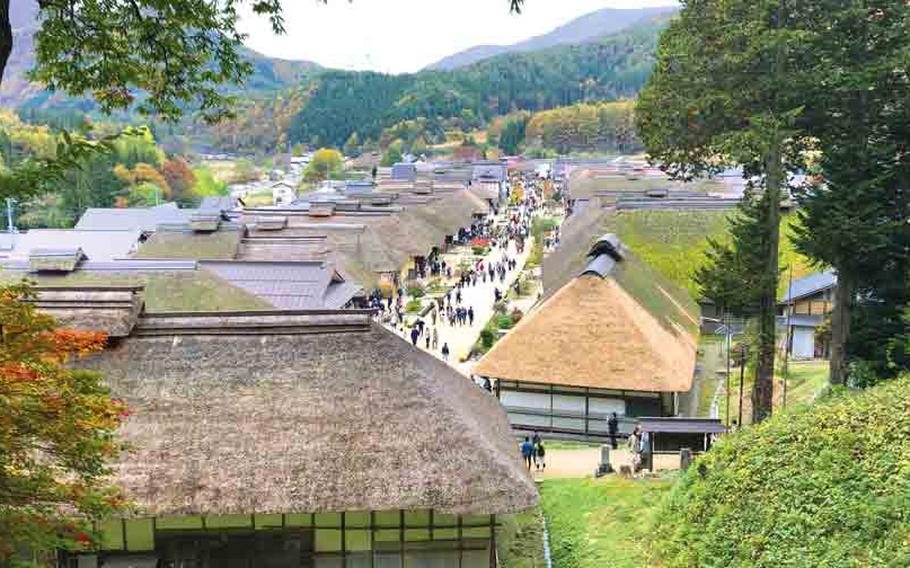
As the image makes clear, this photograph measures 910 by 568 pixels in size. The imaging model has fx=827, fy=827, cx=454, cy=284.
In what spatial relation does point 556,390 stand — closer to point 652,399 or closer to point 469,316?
point 652,399

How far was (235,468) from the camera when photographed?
545 inches

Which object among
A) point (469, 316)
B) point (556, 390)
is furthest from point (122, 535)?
point (469, 316)

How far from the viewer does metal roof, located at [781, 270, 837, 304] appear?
115 ft

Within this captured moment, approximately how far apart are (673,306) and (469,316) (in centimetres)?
1403

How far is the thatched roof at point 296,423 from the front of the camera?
44.8ft

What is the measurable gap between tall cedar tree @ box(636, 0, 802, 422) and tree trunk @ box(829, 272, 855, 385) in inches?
82.5

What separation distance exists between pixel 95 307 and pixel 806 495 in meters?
12.9

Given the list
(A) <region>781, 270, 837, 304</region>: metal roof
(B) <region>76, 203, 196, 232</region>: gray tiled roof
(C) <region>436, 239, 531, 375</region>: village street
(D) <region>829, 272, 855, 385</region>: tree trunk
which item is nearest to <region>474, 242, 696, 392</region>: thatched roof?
(D) <region>829, 272, 855, 385</region>: tree trunk

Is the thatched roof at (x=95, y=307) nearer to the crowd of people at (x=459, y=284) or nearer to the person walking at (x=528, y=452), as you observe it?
the crowd of people at (x=459, y=284)

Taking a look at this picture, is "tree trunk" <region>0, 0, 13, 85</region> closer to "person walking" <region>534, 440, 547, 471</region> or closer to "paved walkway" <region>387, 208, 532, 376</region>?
"person walking" <region>534, 440, 547, 471</region>

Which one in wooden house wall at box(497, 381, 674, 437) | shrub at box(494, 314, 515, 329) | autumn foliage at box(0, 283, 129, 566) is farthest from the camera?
shrub at box(494, 314, 515, 329)

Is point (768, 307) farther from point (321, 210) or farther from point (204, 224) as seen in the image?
point (321, 210)

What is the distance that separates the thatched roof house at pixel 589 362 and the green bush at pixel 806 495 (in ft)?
31.2

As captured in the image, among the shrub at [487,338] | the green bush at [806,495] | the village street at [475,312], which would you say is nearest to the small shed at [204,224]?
the village street at [475,312]
